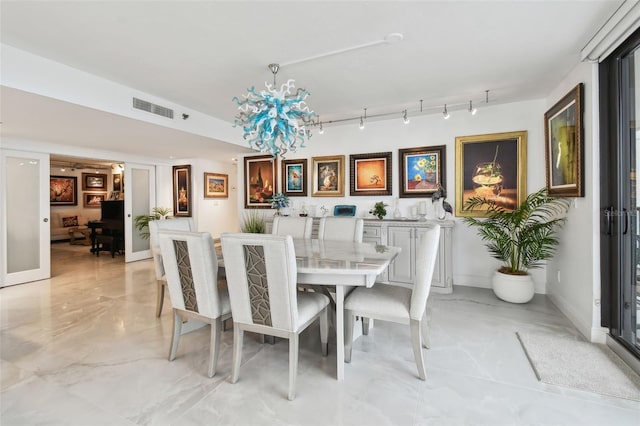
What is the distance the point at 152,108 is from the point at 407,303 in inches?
144

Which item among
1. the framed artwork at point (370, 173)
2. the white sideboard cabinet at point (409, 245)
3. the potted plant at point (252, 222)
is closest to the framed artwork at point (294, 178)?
the potted plant at point (252, 222)

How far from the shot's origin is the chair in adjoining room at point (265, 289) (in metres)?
1.86

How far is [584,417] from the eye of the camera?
172 centimetres

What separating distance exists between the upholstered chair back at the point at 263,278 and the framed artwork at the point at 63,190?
9556 mm

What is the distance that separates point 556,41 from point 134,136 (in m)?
5.09

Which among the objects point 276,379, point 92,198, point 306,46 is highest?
point 306,46

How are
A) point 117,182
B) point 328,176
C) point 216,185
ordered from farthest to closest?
point 117,182 < point 216,185 < point 328,176

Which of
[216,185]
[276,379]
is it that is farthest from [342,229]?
[216,185]

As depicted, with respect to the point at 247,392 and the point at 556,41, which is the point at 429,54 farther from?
the point at 247,392

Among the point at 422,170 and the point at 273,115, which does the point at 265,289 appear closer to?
the point at 273,115

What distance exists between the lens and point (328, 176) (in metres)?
5.30

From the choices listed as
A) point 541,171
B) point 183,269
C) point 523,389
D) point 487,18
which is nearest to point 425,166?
point 541,171

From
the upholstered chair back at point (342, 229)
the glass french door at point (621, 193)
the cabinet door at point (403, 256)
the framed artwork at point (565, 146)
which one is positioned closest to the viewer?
the glass french door at point (621, 193)

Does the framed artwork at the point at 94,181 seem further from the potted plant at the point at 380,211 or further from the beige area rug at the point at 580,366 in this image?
the beige area rug at the point at 580,366
